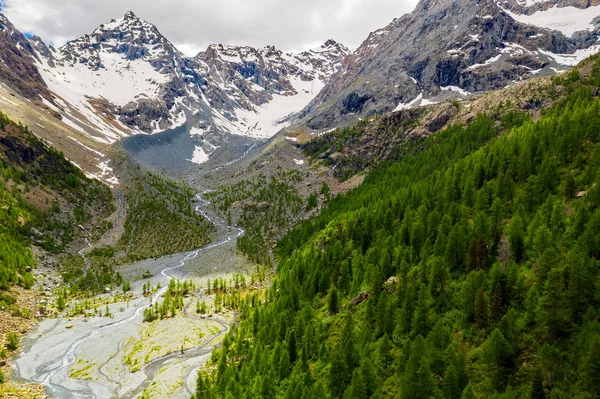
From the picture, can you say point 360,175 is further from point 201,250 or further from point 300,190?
point 201,250

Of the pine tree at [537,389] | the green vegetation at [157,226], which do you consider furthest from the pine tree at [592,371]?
the green vegetation at [157,226]

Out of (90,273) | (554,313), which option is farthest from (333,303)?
(90,273)

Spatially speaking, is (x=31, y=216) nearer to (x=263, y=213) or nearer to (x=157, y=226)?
(x=157, y=226)

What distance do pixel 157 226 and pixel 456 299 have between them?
12665 centimetres

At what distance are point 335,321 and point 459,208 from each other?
31.9 meters

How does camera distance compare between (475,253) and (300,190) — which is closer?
(475,253)

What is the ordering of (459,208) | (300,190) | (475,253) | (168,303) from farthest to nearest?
(300,190) → (168,303) → (459,208) → (475,253)

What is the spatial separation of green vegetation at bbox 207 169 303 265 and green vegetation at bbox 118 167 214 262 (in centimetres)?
1648

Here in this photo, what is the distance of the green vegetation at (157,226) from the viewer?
12975 cm

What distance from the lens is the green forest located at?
106ft

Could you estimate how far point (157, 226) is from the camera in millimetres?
147875

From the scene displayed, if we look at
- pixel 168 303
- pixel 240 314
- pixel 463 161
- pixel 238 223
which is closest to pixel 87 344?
pixel 168 303

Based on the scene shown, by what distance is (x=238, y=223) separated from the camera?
168 metres

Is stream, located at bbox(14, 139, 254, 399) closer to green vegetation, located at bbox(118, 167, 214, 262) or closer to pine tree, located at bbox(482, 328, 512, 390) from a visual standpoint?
pine tree, located at bbox(482, 328, 512, 390)
